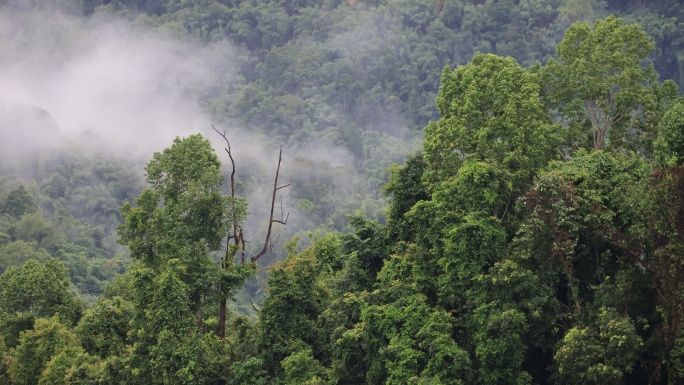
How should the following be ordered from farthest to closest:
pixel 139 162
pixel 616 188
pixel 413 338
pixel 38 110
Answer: pixel 38 110
pixel 139 162
pixel 413 338
pixel 616 188

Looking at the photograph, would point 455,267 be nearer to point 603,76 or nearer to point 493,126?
point 493,126

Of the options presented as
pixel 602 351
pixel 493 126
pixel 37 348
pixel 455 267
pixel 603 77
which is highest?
pixel 603 77

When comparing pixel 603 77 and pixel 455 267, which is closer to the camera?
pixel 455 267

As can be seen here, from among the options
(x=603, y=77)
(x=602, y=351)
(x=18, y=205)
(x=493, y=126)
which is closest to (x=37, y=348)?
(x=493, y=126)

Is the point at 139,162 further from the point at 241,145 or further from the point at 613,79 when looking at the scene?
the point at 613,79

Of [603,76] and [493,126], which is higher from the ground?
[603,76]

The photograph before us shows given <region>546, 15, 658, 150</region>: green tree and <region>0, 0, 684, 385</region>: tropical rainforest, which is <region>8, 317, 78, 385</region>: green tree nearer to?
<region>0, 0, 684, 385</region>: tropical rainforest

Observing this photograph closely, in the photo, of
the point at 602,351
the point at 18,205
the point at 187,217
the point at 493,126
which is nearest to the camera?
the point at 602,351

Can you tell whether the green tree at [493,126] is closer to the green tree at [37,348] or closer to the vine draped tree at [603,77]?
the vine draped tree at [603,77]

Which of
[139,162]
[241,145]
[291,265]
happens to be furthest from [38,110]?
[291,265]

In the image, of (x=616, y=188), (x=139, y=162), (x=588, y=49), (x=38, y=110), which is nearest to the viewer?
(x=616, y=188)

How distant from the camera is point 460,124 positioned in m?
A: 26.0

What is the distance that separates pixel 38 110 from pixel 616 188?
105 meters

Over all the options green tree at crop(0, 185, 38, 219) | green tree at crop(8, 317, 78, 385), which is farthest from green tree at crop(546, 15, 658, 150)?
green tree at crop(0, 185, 38, 219)
